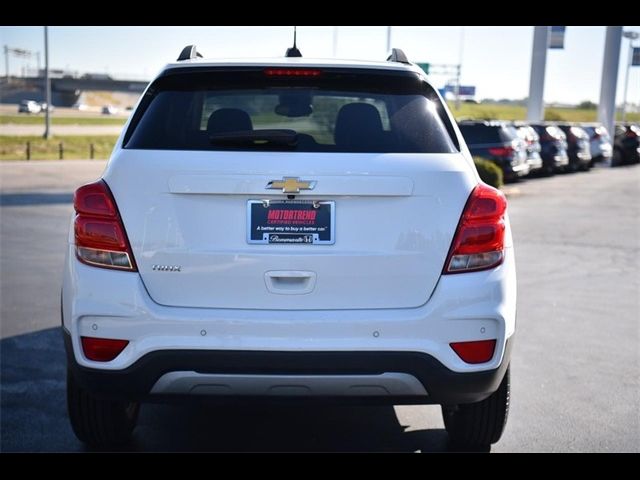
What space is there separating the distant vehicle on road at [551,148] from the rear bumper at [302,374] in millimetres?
25227

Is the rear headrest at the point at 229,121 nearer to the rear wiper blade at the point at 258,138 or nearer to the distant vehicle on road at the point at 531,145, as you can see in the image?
the rear wiper blade at the point at 258,138

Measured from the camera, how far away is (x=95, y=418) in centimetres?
395

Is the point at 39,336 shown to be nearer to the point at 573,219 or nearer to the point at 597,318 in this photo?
the point at 597,318

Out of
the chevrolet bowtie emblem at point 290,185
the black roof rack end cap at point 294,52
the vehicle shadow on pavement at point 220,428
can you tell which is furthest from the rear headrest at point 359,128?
the vehicle shadow on pavement at point 220,428

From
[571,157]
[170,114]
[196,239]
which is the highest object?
[170,114]

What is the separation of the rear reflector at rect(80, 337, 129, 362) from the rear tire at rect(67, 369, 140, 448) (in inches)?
16.6

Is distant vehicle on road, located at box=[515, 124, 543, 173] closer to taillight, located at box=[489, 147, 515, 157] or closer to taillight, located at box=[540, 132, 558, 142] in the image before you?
taillight, located at box=[540, 132, 558, 142]

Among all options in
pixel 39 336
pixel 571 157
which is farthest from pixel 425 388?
pixel 571 157

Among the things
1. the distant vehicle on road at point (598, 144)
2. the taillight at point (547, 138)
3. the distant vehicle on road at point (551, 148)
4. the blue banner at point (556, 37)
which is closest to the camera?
the distant vehicle on road at point (551, 148)

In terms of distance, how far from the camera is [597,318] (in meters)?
7.38

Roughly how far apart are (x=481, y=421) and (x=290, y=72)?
184cm

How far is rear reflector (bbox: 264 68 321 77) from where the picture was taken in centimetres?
368

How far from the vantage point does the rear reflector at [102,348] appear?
338 cm
